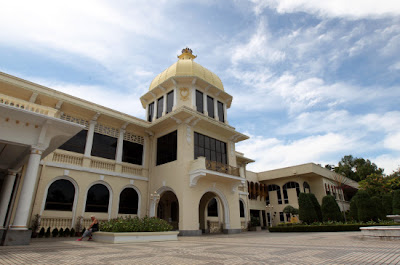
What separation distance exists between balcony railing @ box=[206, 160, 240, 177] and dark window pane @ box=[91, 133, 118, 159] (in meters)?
6.86

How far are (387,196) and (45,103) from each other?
34706mm

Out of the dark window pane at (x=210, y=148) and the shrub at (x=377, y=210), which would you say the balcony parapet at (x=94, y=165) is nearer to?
the dark window pane at (x=210, y=148)

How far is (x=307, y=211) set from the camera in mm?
20453

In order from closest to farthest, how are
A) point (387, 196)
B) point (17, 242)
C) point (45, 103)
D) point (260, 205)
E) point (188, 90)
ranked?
point (17, 242) < point (45, 103) < point (188, 90) < point (387, 196) < point (260, 205)

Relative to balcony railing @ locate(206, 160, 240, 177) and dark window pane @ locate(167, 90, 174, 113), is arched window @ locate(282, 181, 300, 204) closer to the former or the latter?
balcony railing @ locate(206, 160, 240, 177)

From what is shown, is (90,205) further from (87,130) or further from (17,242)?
(17,242)

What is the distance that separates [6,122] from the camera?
28.1 ft

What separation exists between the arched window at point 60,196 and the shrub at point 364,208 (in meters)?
19.9

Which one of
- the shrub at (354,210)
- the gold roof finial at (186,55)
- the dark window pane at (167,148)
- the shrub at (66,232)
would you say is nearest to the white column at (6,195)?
the shrub at (66,232)

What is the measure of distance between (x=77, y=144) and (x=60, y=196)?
336 cm

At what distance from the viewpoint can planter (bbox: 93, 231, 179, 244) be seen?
10.2 m

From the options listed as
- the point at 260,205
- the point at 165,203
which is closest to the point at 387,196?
the point at 260,205

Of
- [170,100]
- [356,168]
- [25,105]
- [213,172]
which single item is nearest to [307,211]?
[213,172]

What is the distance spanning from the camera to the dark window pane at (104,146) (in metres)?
16.5
